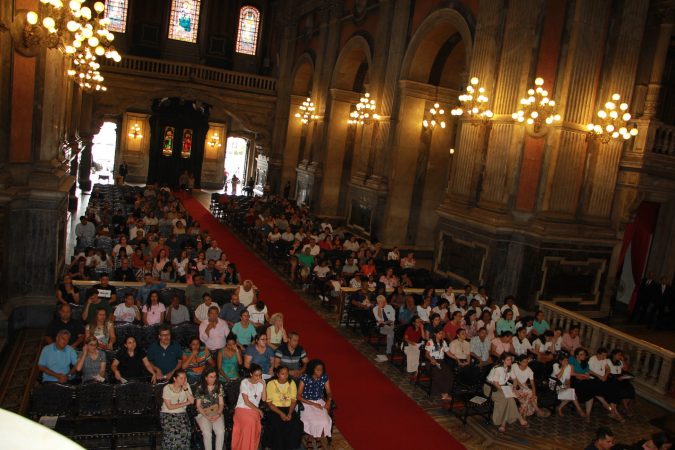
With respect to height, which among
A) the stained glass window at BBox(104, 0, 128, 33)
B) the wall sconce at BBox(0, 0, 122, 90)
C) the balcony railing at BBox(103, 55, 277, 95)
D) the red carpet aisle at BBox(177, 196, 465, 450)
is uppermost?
the stained glass window at BBox(104, 0, 128, 33)

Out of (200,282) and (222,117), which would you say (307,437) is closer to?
(200,282)

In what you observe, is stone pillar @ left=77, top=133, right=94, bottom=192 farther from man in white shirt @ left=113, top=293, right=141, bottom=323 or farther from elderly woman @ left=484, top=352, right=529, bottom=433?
elderly woman @ left=484, top=352, right=529, bottom=433

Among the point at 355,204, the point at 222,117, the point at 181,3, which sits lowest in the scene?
the point at 355,204

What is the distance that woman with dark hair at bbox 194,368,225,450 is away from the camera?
727cm

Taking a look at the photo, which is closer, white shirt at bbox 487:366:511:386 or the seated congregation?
white shirt at bbox 487:366:511:386

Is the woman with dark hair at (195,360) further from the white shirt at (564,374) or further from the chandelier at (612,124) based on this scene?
the chandelier at (612,124)

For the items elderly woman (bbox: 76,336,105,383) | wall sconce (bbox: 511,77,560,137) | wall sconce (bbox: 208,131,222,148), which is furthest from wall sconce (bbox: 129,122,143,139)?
elderly woman (bbox: 76,336,105,383)

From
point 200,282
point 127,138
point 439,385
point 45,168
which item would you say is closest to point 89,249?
point 45,168

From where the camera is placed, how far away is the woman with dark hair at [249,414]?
7.29m

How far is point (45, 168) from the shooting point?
11.4 meters

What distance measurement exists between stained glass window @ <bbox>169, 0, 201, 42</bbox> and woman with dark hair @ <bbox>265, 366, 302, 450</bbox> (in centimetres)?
3090

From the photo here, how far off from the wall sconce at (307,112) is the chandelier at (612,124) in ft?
50.0

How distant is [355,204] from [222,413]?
16.4m

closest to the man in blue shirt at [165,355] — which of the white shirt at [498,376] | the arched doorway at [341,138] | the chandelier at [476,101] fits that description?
the white shirt at [498,376]
